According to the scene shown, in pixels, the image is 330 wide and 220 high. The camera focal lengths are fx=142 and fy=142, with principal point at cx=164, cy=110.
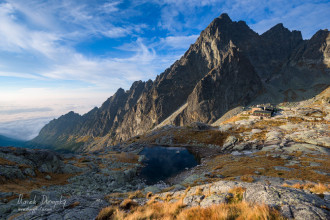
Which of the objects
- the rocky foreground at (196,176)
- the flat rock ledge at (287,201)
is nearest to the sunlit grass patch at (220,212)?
the rocky foreground at (196,176)

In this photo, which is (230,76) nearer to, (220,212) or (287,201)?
(287,201)

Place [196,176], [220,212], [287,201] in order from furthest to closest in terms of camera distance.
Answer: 1. [196,176]
2. [287,201]
3. [220,212]

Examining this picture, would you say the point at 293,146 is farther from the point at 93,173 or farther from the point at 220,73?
the point at 220,73

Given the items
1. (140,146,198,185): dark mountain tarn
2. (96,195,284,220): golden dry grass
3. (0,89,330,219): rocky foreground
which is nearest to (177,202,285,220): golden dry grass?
(96,195,284,220): golden dry grass

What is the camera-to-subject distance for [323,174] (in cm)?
1838

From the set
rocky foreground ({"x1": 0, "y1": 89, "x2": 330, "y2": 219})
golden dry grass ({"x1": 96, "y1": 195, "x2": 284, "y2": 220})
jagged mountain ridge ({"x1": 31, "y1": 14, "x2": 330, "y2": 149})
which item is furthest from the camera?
jagged mountain ridge ({"x1": 31, "y1": 14, "x2": 330, "y2": 149})

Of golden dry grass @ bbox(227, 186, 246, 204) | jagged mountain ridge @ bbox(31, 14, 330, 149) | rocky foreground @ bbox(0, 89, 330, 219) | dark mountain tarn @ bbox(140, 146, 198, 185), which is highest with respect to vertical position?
jagged mountain ridge @ bbox(31, 14, 330, 149)

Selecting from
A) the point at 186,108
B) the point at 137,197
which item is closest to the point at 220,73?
the point at 186,108

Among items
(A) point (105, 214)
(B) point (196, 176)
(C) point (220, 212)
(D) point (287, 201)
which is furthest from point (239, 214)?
(B) point (196, 176)

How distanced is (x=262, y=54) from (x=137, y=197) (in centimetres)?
23373

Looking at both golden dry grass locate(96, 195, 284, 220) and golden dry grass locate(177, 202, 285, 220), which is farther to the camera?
golden dry grass locate(96, 195, 284, 220)

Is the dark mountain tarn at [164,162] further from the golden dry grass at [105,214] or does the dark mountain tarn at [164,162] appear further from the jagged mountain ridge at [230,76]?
the jagged mountain ridge at [230,76]

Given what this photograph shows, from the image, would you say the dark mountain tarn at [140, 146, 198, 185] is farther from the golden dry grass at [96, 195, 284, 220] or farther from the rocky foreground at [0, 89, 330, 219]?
the golden dry grass at [96, 195, 284, 220]

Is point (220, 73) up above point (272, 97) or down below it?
above
